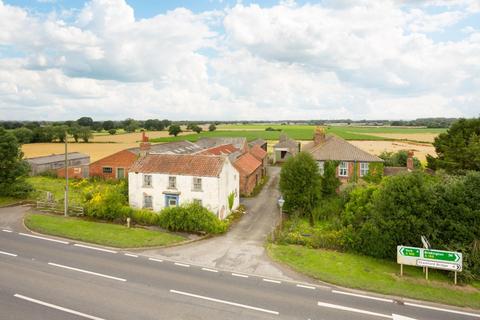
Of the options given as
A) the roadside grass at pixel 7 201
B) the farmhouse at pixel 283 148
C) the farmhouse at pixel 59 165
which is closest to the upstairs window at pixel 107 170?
the farmhouse at pixel 59 165

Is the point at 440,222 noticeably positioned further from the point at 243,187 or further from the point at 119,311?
the point at 243,187

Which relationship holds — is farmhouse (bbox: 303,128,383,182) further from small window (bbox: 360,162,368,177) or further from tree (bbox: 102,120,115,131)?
tree (bbox: 102,120,115,131)

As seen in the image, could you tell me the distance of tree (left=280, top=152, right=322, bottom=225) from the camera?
32906 millimetres

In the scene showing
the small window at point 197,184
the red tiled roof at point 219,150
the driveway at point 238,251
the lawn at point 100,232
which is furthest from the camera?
the red tiled roof at point 219,150

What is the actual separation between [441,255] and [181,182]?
21.3 m

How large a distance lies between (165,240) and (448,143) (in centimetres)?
4217

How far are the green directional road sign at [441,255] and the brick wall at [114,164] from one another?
39796 mm

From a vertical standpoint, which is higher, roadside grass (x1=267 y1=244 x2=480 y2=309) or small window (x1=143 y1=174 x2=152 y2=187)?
small window (x1=143 y1=174 x2=152 y2=187)

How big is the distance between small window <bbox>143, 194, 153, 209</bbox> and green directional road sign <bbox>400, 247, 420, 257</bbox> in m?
22.4

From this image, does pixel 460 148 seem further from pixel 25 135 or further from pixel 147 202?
pixel 25 135

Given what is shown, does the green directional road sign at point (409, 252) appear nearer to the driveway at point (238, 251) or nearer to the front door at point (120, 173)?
the driveway at point (238, 251)

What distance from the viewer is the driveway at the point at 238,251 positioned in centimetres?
2117

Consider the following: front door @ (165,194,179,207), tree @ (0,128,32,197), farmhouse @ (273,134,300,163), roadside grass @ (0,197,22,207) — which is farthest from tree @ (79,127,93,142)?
front door @ (165,194,179,207)

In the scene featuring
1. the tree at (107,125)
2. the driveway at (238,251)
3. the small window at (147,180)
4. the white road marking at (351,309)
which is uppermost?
the tree at (107,125)
